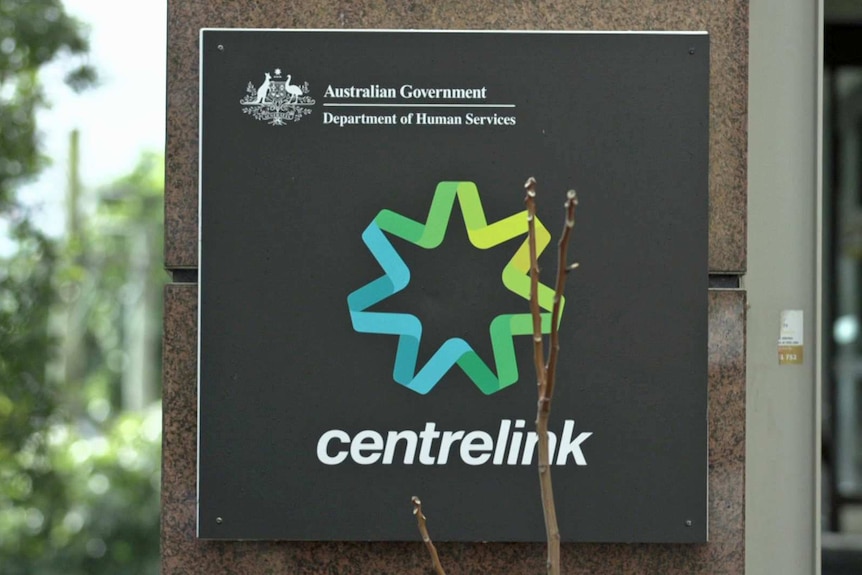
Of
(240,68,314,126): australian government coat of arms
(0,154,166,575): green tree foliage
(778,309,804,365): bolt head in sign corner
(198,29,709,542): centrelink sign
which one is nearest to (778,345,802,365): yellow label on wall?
(778,309,804,365): bolt head in sign corner

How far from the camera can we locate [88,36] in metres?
8.04

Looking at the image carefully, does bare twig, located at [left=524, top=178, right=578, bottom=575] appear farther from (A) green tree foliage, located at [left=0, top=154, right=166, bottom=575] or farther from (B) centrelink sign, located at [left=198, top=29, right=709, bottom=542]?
(A) green tree foliage, located at [left=0, top=154, right=166, bottom=575]

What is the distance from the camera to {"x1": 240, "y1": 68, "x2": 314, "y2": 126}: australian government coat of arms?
2.69m

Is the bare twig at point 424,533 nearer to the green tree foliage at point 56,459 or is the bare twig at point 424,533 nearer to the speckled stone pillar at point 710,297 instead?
the speckled stone pillar at point 710,297

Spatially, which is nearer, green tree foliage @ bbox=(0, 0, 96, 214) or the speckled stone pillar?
the speckled stone pillar

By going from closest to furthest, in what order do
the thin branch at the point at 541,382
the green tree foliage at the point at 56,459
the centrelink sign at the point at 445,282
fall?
the thin branch at the point at 541,382
the centrelink sign at the point at 445,282
the green tree foliage at the point at 56,459

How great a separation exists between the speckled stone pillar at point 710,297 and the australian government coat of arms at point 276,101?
0.15m

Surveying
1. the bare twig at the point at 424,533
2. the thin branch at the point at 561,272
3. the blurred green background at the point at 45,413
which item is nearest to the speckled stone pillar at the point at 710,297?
the bare twig at the point at 424,533

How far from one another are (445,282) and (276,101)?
0.57 metres

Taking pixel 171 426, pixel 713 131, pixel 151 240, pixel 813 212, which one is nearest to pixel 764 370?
pixel 813 212

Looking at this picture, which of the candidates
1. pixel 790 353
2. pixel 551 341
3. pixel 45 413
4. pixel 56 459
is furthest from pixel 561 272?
pixel 56 459

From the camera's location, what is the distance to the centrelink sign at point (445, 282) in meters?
2.65

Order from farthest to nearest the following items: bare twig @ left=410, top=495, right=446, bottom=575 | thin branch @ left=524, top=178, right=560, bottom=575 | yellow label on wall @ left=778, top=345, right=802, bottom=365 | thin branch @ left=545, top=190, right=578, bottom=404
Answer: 1. yellow label on wall @ left=778, top=345, right=802, bottom=365
2. bare twig @ left=410, top=495, right=446, bottom=575
3. thin branch @ left=524, top=178, right=560, bottom=575
4. thin branch @ left=545, top=190, right=578, bottom=404

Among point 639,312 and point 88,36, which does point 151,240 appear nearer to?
point 88,36
